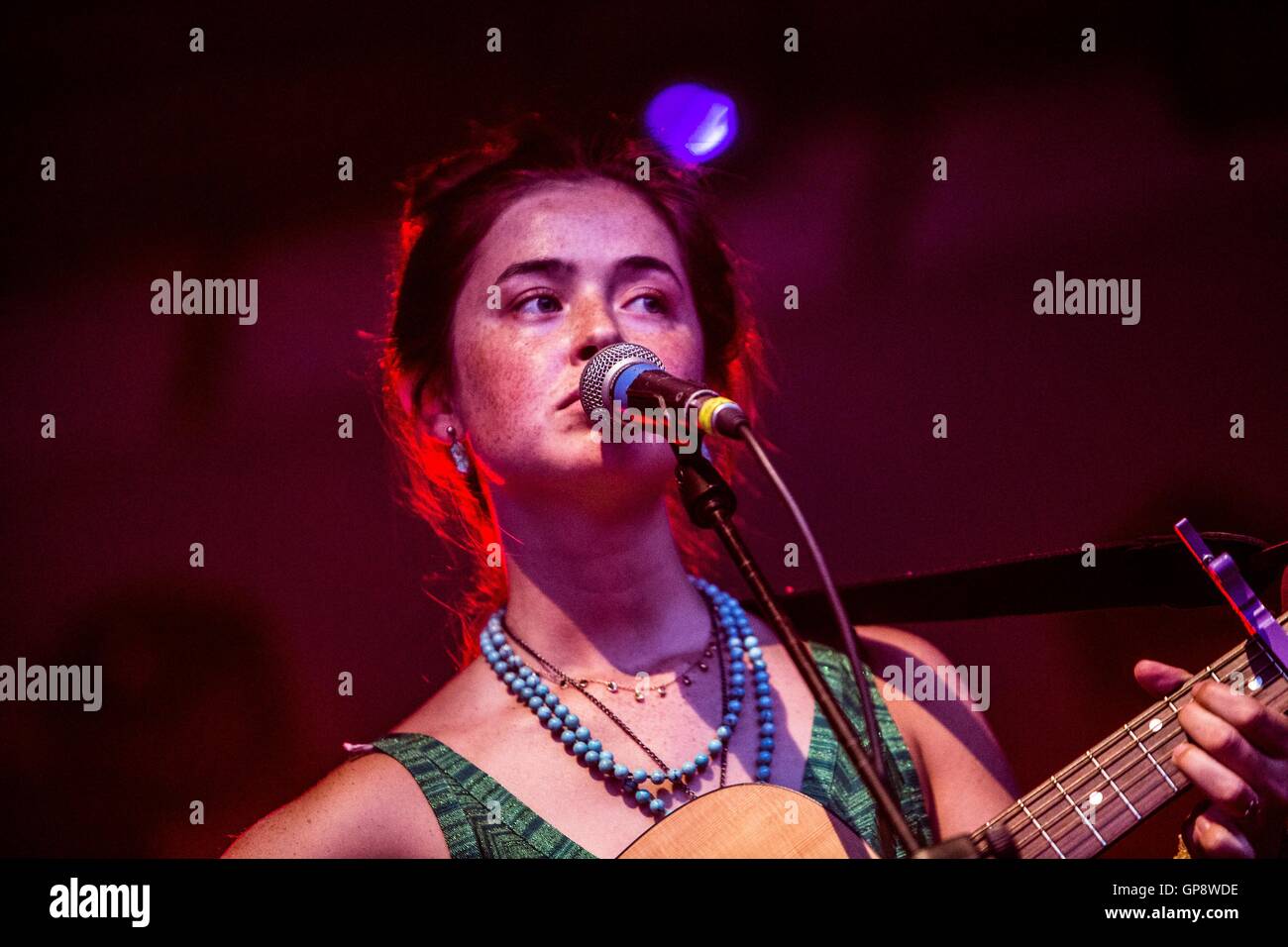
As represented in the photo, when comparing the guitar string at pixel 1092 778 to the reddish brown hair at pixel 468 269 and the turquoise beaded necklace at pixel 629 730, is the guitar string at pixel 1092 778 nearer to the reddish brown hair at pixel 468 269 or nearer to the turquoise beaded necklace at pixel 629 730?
the turquoise beaded necklace at pixel 629 730

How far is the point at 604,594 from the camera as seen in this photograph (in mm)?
1922

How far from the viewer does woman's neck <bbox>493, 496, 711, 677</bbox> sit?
190 centimetres

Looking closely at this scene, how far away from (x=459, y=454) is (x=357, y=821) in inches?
26.3

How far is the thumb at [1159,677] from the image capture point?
1588 millimetres

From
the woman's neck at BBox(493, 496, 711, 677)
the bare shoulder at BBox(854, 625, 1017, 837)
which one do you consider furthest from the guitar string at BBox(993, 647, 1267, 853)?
the woman's neck at BBox(493, 496, 711, 677)

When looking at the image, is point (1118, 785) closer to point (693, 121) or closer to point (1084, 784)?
point (1084, 784)

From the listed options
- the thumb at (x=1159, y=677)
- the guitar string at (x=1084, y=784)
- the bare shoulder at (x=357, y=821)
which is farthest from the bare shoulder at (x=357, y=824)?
the thumb at (x=1159, y=677)

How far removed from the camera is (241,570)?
221 cm

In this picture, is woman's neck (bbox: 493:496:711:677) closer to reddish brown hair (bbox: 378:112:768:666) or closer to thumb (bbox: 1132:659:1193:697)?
reddish brown hair (bbox: 378:112:768:666)

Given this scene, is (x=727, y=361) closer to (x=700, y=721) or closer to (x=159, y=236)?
(x=700, y=721)

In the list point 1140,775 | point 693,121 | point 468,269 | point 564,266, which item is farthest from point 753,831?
point 693,121

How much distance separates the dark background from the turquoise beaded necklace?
391 mm

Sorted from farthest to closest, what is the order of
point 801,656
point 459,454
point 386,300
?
point 386,300 → point 459,454 → point 801,656

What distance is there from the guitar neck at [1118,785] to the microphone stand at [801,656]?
0.05 metres
